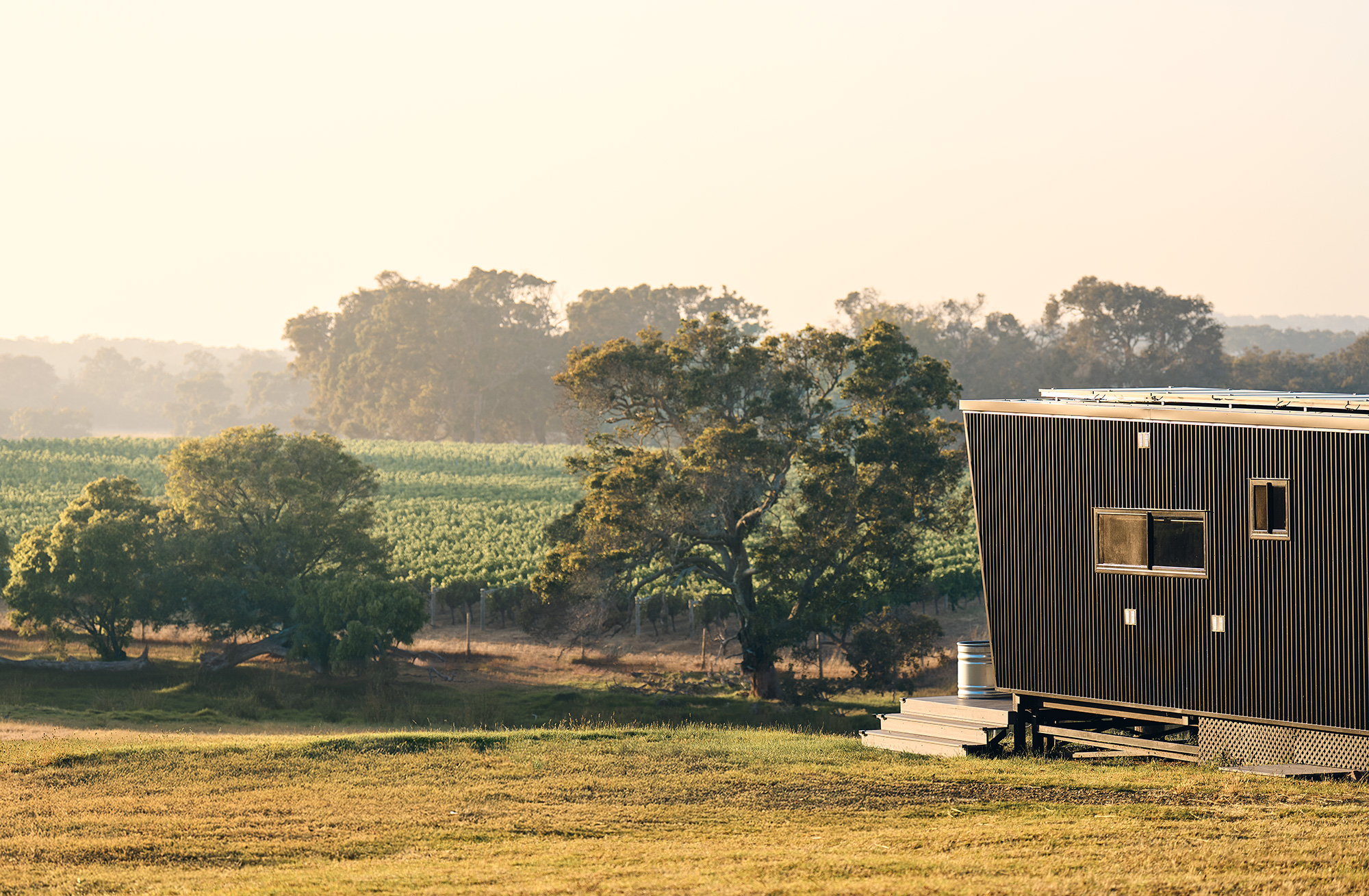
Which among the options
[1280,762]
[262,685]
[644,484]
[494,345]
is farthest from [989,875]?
[494,345]

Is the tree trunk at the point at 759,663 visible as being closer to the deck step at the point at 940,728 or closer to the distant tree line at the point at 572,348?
the deck step at the point at 940,728

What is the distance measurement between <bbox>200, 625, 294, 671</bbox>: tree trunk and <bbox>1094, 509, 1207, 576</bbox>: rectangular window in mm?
21725

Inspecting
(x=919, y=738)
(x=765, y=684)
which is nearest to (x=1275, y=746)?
(x=919, y=738)

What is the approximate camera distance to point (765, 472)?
2730 centimetres

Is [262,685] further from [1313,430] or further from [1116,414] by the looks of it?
[1313,430]

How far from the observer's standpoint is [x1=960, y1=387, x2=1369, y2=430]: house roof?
530 inches

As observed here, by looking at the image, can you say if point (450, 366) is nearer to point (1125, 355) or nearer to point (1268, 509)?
point (1125, 355)

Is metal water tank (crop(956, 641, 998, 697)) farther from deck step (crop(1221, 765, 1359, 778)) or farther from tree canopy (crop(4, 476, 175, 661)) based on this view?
tree canopy (crop(4, 476, 175, 661))

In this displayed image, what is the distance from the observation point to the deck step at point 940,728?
54.0 feet

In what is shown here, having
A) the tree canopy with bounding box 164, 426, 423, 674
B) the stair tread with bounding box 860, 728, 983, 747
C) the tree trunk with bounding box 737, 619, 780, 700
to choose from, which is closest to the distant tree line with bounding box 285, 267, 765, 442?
the tree canopy with bounding box 164, 426, 423, 674

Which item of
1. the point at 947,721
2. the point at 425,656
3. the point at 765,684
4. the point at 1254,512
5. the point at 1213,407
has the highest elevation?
the point at 1213,407

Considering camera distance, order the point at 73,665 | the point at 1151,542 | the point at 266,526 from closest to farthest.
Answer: the point at 1151,542
the point at 73,665
the point at 266,526

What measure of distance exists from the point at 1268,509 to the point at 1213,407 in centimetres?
153

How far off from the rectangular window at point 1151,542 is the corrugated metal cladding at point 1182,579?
11cm
